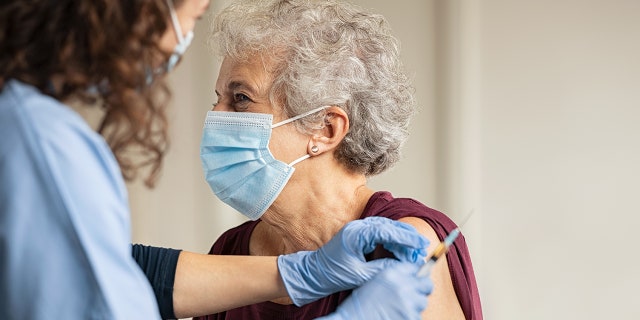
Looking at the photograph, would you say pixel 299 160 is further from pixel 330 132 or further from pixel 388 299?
pixel 388 299

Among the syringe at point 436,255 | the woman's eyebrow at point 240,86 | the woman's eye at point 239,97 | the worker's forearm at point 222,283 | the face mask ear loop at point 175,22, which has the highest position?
the face mask ear loop at point 175,22

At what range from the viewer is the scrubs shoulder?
3.07ft

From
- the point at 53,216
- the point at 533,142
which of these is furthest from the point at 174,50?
the point at 533,142

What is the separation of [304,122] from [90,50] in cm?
77

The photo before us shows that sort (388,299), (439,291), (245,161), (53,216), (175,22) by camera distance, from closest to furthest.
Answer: (53,216) < (175,22) < (388,299) < (439,291) < (245,161)

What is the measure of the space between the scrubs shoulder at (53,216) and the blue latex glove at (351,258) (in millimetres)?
530

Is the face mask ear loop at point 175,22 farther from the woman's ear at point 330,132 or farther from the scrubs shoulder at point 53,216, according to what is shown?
the woman's ear at point 330,132

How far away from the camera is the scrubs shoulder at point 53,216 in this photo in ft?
3.07

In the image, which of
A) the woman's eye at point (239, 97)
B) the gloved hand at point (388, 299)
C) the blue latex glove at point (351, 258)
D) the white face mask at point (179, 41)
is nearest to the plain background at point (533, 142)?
the woman's eye at point (239, 97)

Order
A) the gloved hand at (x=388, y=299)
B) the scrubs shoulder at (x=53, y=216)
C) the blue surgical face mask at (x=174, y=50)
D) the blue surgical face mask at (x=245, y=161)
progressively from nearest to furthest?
the scrubs shoulder at (x=53, y=216), the blue surgical face mask at (x=174, y=50), the gloved hand at (x=388, y=299), the blue surgical face mask at (x=245, y=161)

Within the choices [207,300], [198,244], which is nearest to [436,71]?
[198,244]

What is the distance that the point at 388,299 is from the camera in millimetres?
1338

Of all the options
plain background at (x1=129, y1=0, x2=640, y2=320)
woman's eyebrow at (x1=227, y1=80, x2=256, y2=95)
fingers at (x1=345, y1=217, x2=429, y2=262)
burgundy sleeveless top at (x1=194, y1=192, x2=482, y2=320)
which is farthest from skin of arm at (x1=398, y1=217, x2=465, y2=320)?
plain background at (x1=129, y1=0, x2=640, y2=320)

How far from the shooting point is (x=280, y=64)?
5.66 feet
